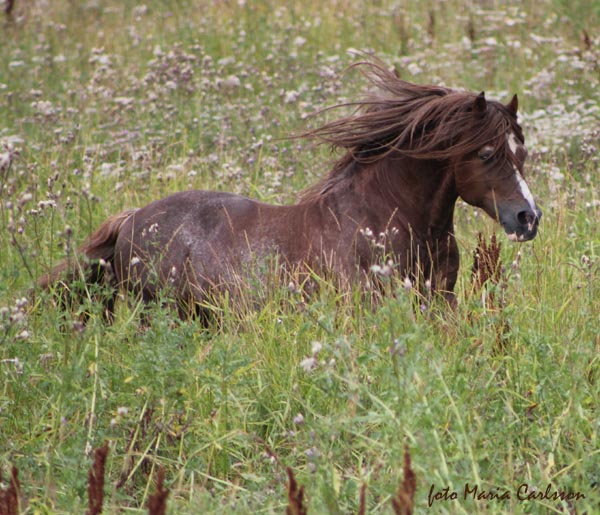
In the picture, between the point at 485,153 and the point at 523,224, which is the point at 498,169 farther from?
the point at 523,224

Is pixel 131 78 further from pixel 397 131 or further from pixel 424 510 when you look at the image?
pixel 424 510

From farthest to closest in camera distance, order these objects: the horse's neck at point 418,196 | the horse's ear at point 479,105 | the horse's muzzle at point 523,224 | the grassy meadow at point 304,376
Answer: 1. the horse's neck at point 418,196
2. the horse's ear at point 479,105
3. the horse's muzzle at point 523,224
4. the grassy meadow at point 304,376

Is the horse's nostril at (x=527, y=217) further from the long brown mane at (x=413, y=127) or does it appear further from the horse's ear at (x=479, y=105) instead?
the horse's ear at (x=479, y=105)

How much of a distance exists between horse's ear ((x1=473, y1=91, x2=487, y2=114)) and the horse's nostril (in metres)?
0.57

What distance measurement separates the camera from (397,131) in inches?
231

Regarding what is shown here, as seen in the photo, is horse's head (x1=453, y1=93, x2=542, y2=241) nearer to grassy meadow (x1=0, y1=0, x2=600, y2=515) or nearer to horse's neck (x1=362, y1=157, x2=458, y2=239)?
horse's neck (x1=362, y1=157, x2=458, y2=239)

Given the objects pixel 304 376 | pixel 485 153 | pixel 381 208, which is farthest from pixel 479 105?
pixel 304 376

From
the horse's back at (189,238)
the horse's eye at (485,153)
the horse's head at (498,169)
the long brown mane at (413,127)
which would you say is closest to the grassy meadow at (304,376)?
the horse's head at (498,169)

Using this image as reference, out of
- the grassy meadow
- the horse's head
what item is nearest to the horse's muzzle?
the horse's head

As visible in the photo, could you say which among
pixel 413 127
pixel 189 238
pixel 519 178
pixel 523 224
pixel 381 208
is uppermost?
pixel 413 127

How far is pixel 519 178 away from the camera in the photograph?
5.41 meters

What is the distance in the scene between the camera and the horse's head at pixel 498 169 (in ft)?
17.5

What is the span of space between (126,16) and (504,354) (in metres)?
10.5

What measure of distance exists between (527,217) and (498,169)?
1.01ft
